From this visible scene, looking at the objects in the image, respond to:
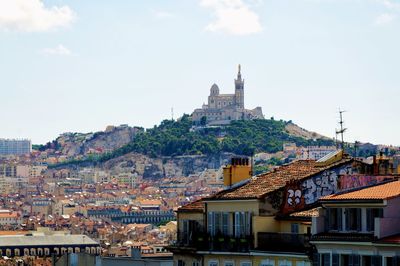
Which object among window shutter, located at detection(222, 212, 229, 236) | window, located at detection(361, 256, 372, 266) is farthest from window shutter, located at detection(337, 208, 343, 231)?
window shutter, located at detection(222, 212, 229, 236)

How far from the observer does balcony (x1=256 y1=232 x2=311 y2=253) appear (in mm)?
29094

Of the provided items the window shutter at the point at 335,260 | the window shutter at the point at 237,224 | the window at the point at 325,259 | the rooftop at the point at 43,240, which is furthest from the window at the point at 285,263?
the rooftop at the point at 43,240

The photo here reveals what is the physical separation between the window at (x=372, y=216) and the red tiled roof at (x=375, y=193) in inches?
8.5

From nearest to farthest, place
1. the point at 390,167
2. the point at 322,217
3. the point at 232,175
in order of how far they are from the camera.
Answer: the point at 322,217 → the point at 390,167 → the point at 232,175

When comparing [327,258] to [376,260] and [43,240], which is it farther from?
[43,240]

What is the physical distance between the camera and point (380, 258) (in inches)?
1017

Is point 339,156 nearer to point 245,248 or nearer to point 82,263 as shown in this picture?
point 245,248

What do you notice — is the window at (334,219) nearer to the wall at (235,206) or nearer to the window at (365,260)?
the window at (365,260)

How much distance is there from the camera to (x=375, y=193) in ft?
88.8

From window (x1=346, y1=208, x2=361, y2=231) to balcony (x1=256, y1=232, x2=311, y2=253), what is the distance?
146cm

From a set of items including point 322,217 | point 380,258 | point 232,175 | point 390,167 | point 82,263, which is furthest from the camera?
point 82,263

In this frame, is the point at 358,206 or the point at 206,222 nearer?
the point at 358,206

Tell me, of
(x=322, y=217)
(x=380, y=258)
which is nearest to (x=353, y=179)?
(x=322, y=217)

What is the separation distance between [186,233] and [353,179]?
6.32 meters
